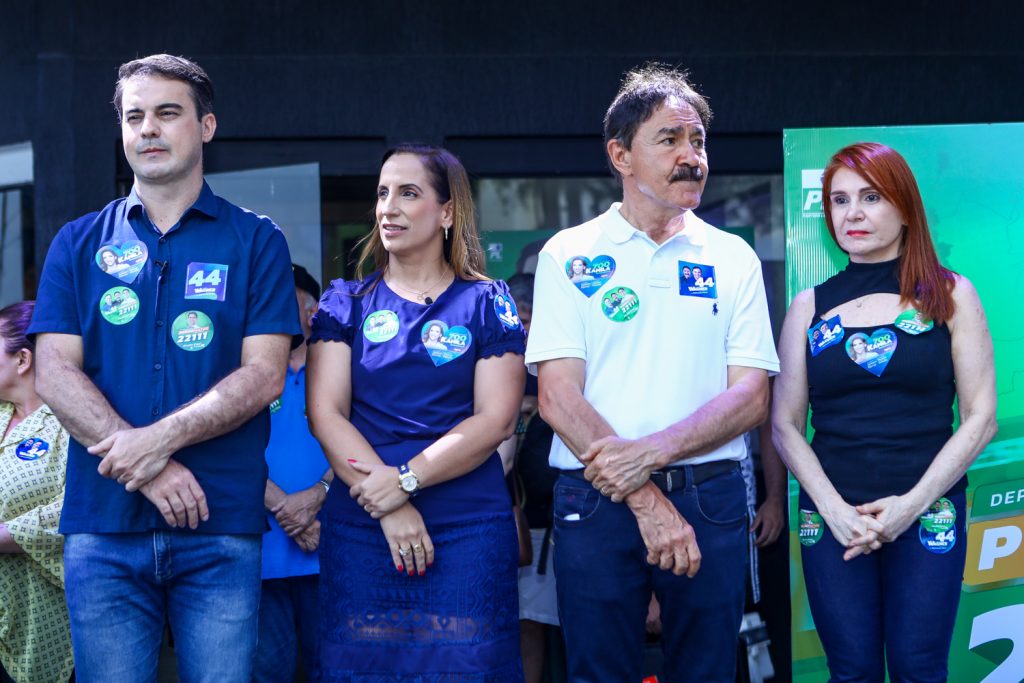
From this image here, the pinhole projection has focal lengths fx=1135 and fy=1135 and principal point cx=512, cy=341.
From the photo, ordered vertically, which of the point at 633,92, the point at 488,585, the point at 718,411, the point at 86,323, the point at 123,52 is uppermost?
the point at 123,52

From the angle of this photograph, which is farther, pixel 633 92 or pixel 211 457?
pixel 633 92

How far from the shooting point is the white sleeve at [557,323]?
9.45 feet

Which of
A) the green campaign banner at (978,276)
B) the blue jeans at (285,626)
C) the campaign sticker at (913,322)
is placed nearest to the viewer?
the campaign sticker at (913,322)

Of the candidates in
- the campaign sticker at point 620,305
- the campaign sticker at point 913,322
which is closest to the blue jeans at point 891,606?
the campaign sticker at point 913,322

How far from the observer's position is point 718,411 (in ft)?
9.07

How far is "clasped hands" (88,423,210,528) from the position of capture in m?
2.60

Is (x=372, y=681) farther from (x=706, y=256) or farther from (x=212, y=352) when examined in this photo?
(x=706, y=256)

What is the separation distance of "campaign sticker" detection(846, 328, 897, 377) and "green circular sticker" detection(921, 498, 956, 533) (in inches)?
14.8

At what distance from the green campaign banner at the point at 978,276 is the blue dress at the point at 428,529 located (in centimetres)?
135

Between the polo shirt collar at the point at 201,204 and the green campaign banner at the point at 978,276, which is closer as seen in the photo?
the polo shirt collar at the point at 201,204

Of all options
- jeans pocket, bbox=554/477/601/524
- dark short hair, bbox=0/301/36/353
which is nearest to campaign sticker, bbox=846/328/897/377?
jeans pocket, bbox=554/477/601/524

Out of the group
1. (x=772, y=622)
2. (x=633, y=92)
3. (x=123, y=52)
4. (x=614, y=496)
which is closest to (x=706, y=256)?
(x=633, y=92)

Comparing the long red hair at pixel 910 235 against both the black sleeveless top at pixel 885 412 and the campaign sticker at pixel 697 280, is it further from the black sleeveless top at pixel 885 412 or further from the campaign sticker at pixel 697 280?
the campaign sticker at pixel 697 280

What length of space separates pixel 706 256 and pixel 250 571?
4.57ft
